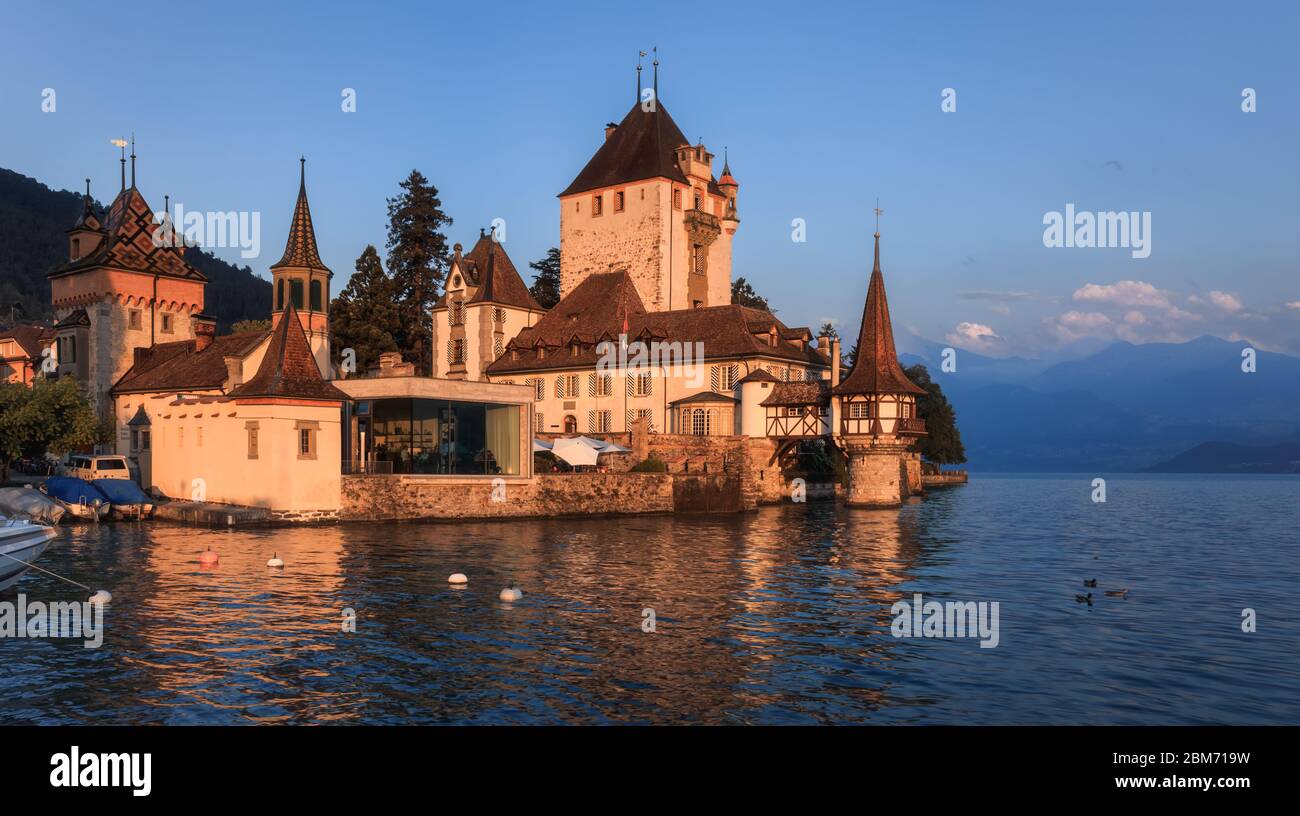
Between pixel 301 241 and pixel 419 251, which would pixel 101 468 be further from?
pixel 419 251

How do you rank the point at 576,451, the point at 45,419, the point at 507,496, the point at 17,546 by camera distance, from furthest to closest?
1. the point at 576,451
2. the point at 45,419
3. the point at 507,496
4. the point at 17,546

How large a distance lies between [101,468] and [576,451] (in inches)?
908

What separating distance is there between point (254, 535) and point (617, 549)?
44.8 ft

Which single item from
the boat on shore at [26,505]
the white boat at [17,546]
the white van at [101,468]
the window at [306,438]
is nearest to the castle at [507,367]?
the window at [306,438]

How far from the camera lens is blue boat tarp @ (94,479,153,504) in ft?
141

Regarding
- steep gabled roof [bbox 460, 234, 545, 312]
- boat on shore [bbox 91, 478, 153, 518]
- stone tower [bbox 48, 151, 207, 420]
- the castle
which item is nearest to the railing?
the castle

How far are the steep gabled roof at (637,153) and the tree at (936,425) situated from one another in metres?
36.9

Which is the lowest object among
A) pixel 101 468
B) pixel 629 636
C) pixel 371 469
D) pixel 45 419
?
pixel 629 636

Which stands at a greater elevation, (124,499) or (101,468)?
(101,468)

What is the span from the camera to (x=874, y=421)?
59312 mm

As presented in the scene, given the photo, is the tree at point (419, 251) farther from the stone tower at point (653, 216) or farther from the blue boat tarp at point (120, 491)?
the blue boat tarp at point (120, 491)

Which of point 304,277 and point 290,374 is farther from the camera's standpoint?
point 304,277

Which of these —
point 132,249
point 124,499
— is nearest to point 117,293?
point 132,249
